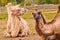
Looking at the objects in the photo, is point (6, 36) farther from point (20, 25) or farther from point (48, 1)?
point (48, 1)

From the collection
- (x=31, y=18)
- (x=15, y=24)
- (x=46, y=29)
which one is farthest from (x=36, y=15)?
(x=31, y=18)

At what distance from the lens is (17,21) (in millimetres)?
9367

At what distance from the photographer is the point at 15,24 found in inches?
365

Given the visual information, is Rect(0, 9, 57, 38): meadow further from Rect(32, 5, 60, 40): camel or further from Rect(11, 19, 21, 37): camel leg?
Rect(32, 5, 60, 40): camel

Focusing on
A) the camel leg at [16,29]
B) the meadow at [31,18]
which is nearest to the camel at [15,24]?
the camel leg at [16,29]

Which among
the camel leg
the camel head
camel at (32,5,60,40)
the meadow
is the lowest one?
the meadow

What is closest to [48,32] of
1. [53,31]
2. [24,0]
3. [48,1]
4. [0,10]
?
[53,31]

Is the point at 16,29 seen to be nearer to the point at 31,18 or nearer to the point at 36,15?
the point at 36,15

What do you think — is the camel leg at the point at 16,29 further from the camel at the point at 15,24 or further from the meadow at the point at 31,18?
the meadow at the point at 31,18

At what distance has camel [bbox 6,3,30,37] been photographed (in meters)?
9.21

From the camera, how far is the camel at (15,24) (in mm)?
9211

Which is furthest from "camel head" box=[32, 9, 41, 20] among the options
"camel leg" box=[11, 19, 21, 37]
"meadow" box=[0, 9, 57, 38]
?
"meadow" box=[0, 9, 57, 38]

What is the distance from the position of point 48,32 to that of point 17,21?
5866 mm

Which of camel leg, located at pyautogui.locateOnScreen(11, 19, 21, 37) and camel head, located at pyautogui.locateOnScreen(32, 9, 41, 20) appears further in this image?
camel leg, located at pyautogui.locateOnScreen(11, 19, 21, 37)
